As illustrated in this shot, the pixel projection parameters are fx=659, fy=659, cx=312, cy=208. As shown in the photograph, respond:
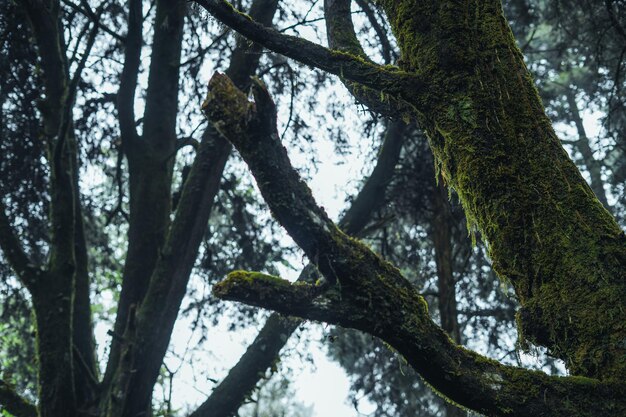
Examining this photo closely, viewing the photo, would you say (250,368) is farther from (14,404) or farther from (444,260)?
(444,260)

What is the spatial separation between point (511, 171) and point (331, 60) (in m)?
0.97

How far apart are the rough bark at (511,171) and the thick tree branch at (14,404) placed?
4960 mm

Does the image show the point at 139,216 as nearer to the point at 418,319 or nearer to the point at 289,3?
the point at 289,3

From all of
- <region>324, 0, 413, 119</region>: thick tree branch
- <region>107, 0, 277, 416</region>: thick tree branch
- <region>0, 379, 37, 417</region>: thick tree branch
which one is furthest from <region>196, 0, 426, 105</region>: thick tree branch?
<region>0, 379, 37, 417</region>: thick tree branch

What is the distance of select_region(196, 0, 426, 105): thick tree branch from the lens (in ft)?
10.0

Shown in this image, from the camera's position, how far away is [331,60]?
10.1 feet

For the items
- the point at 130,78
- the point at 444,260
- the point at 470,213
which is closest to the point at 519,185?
the point at 470,213

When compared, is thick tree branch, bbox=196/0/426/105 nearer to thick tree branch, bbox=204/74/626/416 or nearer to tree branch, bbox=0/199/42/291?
thick tree branch, bbox=204/74/626/416

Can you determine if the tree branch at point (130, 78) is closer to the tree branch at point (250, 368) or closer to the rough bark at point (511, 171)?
the tree branch at point (250, 368)

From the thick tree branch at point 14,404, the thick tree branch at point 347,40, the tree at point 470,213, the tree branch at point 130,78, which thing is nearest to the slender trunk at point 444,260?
the tree branch at point 130,78

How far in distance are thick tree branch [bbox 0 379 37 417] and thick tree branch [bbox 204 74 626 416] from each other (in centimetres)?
498

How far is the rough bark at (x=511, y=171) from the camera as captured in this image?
8.14 feet

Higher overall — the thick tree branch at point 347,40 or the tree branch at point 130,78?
the tree branch at point 130,78

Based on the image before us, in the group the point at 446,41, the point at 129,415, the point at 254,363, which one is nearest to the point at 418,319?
the point at 446,41
